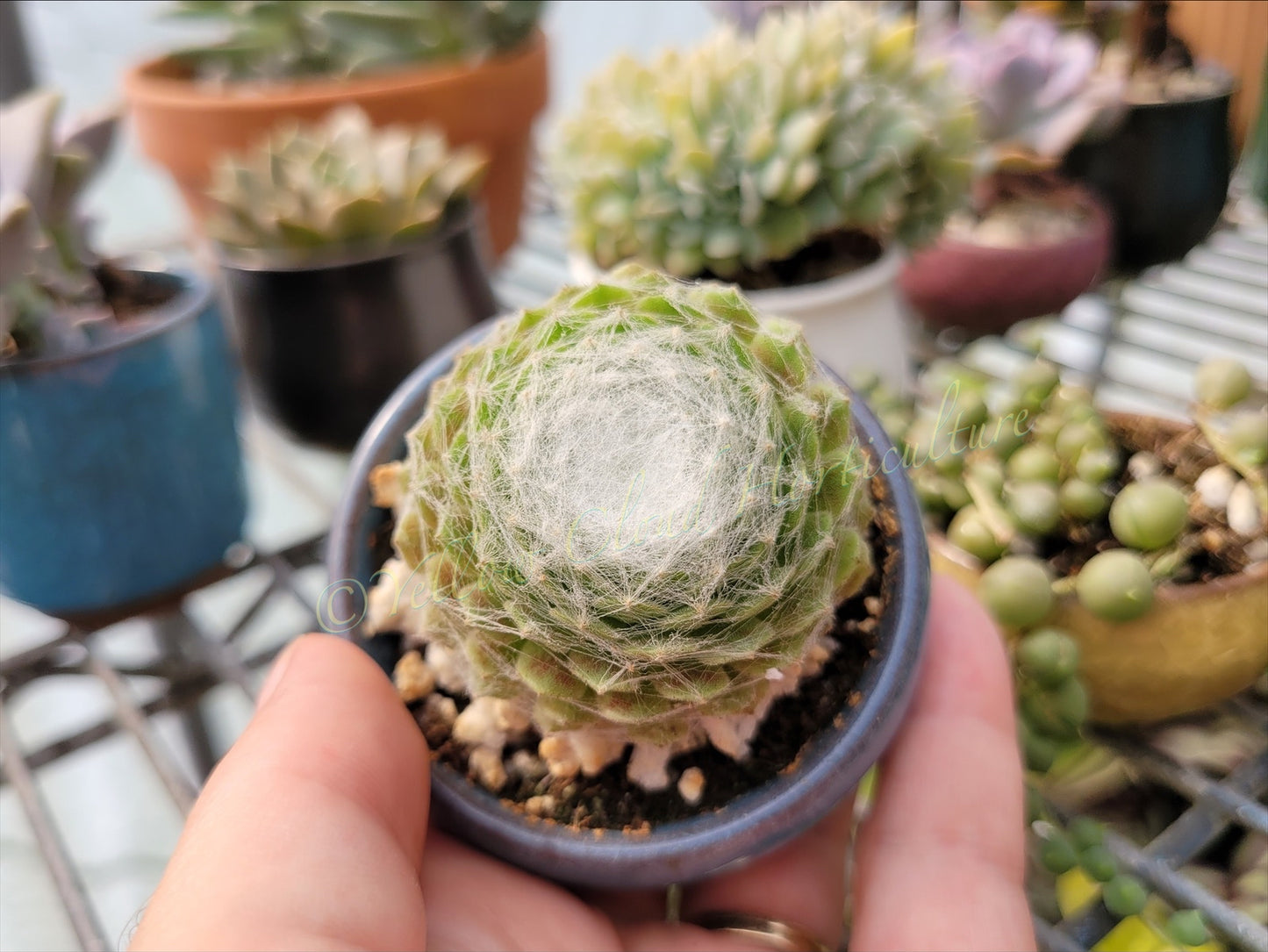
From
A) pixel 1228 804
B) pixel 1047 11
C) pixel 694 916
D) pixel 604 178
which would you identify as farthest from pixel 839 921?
pixel 1047 11

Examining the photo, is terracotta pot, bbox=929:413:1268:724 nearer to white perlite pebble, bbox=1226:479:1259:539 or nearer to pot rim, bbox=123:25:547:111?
white perlite pebble, bbox=1226:479:1259:539

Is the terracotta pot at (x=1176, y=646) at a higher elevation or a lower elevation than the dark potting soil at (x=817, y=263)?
lower

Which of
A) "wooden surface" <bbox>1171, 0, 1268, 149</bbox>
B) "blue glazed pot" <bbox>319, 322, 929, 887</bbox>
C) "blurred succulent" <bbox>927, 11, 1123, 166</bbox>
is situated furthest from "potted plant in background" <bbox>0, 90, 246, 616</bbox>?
"wooden surface" <bbox>1171, 0, 1268, 149</bbox>

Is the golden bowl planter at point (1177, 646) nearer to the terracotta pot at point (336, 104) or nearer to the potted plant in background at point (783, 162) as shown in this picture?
the potted plant in background at point (783, 162)

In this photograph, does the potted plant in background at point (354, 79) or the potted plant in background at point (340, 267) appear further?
the potted plant in background at point (354, 79)

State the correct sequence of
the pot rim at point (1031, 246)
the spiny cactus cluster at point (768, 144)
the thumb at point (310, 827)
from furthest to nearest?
the pot rim at point (1031, 246), the spiny cactus cluster at point (768, 144), the thumb at point (310, 827)

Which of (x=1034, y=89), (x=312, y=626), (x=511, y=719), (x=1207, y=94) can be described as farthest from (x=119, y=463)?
(x=1207, y=94)

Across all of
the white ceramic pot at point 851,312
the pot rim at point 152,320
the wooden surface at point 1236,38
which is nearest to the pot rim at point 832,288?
the white ceramic pot at point 851,312

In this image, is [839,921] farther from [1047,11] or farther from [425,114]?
[1047,11]
